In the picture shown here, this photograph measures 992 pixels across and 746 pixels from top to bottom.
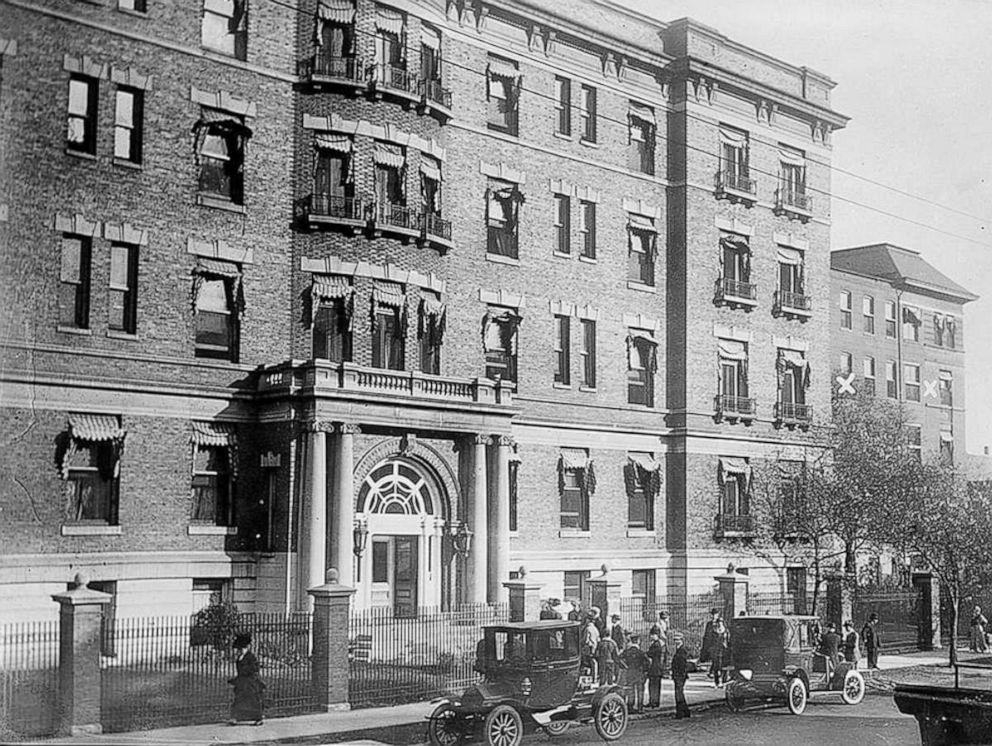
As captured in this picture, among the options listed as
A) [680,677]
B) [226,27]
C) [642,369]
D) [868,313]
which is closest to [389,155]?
[226,27]

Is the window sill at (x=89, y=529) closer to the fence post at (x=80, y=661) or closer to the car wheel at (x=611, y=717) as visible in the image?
the fence post at (x=80, y=661)

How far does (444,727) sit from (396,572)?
35.4ft

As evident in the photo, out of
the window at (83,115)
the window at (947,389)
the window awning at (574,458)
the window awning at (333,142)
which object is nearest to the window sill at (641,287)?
the window awning at (574,458)

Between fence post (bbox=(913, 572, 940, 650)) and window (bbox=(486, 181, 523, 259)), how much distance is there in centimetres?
1521

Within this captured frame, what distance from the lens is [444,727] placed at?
17.4 meters

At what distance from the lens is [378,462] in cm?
2717

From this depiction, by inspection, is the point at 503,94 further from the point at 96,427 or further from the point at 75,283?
the point at 96,427

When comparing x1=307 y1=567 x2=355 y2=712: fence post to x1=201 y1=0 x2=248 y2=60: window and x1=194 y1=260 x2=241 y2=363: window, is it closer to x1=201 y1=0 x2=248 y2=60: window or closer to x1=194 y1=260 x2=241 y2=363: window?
x1=194 y1=260 x2=241 y2=363: window

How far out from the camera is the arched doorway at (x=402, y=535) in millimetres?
27438

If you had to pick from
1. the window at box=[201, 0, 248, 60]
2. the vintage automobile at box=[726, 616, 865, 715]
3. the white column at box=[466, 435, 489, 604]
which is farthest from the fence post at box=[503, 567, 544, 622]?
the window at box=[201, 0, 248, 60]

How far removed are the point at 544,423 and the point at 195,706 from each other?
14877mm

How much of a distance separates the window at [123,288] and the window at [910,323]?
34.6 m

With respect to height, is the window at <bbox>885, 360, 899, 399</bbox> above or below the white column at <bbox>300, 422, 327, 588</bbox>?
above

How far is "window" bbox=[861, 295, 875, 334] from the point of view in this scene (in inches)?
1948
